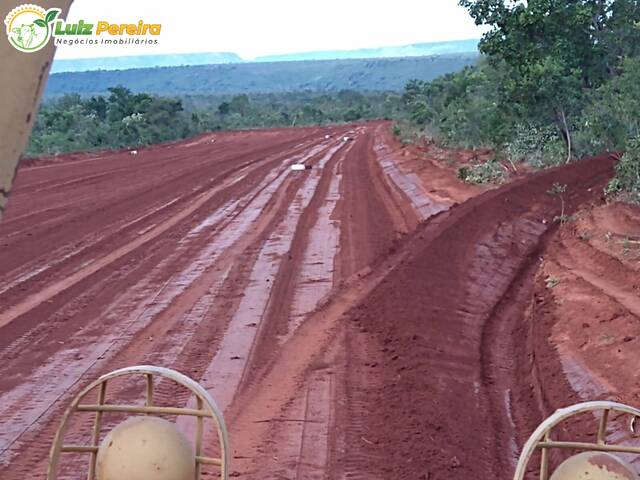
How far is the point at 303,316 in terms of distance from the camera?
9.75 meters

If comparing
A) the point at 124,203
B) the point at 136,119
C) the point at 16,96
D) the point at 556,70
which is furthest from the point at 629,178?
the point at 136,119

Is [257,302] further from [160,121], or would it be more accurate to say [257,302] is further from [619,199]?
[160,121]

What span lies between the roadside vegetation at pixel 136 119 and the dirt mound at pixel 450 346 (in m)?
26.3

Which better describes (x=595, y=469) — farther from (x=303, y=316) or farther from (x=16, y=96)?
(x=303, y=316)

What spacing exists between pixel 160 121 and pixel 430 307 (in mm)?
43192

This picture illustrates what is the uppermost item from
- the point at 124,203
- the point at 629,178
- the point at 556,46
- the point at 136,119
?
the point at 556,46

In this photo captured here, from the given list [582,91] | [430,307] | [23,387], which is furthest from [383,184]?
[23,387]

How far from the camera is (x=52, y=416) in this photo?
6930mm

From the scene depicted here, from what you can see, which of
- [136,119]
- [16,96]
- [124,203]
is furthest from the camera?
[136,119]

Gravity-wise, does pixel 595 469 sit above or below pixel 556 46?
below

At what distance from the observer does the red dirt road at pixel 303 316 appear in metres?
6.50

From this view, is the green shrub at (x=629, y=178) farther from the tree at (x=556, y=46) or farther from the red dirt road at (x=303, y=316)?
the tree at (x=556, y=46)

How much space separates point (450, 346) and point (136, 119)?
136ft

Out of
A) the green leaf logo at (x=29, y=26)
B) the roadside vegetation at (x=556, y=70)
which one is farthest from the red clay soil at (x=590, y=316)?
the roadside vegetation at (x=556, y=70)
